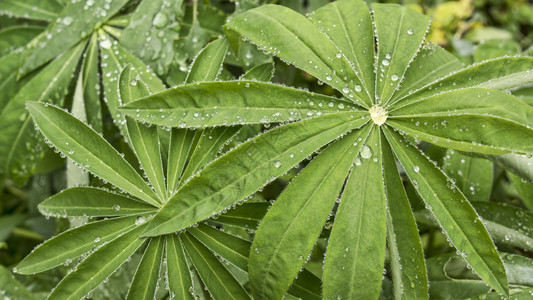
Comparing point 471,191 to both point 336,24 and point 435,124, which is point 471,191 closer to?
point 435,124

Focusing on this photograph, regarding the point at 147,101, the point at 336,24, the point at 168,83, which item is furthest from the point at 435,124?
the point at 168,83

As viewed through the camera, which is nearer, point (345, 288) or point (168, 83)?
point (345, 288)

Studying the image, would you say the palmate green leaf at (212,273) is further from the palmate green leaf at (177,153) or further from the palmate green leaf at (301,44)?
the palmate green leaf at (301,44)

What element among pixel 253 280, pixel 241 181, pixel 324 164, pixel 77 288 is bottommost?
pixel 77 288

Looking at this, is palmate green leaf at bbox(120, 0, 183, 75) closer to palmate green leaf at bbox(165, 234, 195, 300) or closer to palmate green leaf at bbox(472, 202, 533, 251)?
palmate green leaf at bbox(165, 234, 195, 300)

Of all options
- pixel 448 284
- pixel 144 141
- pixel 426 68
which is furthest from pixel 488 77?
pixel 144 141

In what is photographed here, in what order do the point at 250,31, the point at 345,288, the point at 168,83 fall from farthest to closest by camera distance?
the point at 168,83 < the point at 250,31 < the point at 345,288

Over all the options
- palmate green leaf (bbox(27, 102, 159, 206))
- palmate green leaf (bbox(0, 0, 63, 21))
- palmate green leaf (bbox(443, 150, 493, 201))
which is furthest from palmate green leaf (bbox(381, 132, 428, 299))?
palmate green leaf (bbox(0, 0, 63, 21))
